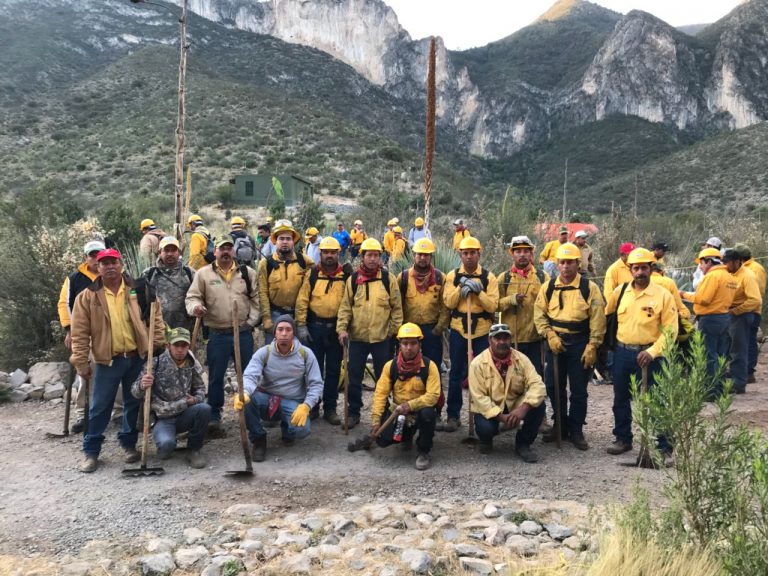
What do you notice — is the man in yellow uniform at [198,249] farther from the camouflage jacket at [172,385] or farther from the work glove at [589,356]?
the work glove at [589,356]

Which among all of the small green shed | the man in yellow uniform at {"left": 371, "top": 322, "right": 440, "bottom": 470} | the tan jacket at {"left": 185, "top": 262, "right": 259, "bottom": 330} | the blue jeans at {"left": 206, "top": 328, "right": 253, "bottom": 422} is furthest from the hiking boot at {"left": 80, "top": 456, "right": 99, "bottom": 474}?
the small green shed

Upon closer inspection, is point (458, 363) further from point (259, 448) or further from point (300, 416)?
point (259, 448)

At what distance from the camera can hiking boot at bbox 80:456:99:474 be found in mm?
5191

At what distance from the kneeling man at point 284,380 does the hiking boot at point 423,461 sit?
1.18 meters

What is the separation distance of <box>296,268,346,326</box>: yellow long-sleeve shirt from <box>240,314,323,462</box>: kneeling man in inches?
22.7

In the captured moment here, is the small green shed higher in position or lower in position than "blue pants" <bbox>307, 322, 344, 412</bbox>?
higher

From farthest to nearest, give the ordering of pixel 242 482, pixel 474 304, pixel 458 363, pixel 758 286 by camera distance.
→ 1. pixel 758 286
2. pixel 458 363
3. pixel 474 304
4. pixel 242 482

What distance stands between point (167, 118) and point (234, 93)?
7.98m

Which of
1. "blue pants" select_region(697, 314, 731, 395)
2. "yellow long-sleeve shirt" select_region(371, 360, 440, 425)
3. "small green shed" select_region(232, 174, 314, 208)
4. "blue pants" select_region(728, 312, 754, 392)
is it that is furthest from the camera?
"small green shed" select_region(232, 174, 314, 208)

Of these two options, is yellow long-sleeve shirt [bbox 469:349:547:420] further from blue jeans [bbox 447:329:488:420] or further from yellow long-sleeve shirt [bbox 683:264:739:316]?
yellow long-sleeve shirt [bbox 683:264:739:316]

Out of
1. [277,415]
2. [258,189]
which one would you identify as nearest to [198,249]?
[277,415]

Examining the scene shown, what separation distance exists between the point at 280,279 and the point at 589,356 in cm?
341

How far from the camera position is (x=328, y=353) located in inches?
264

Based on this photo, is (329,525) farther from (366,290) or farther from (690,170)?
(690,170)
